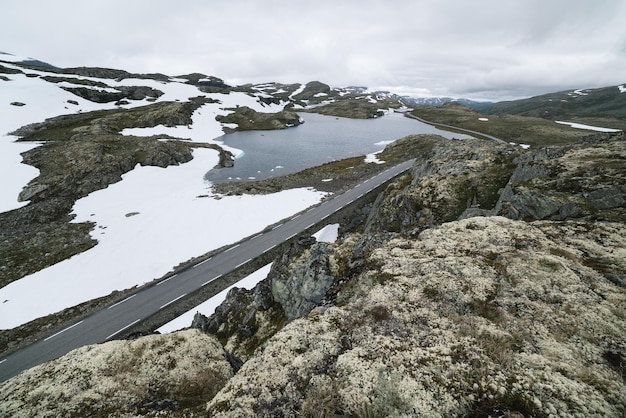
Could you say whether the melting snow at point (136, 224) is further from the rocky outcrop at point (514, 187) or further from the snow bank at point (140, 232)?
the rocky outcrop at point (514, 187)

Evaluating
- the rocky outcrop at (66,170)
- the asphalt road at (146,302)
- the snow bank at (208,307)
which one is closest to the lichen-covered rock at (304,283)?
the snow bank at (208,307)

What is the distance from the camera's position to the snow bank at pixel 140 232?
3578 centimetres

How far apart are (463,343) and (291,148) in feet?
419

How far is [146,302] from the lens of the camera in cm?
3316

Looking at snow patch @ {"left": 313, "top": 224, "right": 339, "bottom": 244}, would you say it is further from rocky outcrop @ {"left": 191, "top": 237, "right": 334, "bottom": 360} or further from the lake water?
the lake water

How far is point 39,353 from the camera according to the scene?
27.9m

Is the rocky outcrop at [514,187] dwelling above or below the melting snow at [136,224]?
above

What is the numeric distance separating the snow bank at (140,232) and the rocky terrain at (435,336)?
2240cm

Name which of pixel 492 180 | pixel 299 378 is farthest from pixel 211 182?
pixel 299 378

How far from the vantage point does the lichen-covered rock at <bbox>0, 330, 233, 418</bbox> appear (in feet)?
44.7

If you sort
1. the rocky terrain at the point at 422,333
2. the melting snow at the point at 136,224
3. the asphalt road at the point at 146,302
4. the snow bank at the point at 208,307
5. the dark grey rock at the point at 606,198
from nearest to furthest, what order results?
the rocky terrain at the point at 422,333
the dark grey rock at the point at 606,198
the asphalt road at the point at 146,302
the snow bank at the point at 208,307
the melting snow at the point at 136,224

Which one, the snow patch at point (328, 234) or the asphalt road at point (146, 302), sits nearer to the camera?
the asphalt road at point (146, 302)

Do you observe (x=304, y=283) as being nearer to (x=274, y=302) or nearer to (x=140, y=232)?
(x=274, y=302)

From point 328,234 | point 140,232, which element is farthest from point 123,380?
point 140,232
